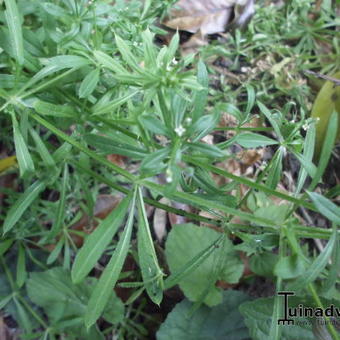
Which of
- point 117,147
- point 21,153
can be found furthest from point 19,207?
point 117,147

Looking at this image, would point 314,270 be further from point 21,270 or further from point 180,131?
point 21,270

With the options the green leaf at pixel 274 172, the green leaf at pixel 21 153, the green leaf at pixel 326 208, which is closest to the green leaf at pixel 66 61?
the green leaf at pixel 21 153

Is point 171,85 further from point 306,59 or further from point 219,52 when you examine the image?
point 306,59

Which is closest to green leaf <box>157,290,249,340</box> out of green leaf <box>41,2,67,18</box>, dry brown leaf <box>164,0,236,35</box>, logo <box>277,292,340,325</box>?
logo <box>277,292,340,325</box>

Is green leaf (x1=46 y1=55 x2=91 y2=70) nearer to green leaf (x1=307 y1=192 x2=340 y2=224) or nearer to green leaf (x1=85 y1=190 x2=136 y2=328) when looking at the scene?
green leaf (x1=85 y1=190 x2=136 y2=328)

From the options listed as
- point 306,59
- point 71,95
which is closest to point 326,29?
point 306,59
